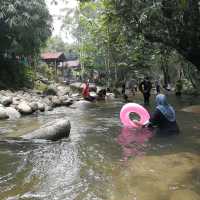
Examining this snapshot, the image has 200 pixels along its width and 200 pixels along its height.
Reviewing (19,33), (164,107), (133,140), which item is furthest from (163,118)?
(19,33)

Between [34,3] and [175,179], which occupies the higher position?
[34,3]

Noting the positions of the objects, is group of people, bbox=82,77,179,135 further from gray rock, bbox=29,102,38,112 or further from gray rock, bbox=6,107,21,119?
gray rock, bbox=29,102,38,112

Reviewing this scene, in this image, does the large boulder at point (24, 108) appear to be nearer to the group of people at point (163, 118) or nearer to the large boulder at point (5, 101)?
the large boulder at point (5, 101)

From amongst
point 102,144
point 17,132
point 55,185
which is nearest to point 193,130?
point 102,144

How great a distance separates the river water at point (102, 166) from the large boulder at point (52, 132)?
0.24m

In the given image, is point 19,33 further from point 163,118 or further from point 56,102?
point 163,118

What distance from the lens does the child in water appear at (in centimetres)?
949

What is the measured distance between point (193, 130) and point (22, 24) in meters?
13.2

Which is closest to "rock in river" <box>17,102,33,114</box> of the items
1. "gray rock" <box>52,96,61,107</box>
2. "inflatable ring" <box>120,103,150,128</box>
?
"gray rock" <box>52,96,61,107</box>

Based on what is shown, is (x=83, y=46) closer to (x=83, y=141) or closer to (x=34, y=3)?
(x=34, y=3)

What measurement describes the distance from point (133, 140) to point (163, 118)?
99 cm

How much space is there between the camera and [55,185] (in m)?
5.94

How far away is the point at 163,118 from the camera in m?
9.62

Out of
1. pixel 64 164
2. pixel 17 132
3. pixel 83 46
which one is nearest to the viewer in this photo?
pixel 64 164
